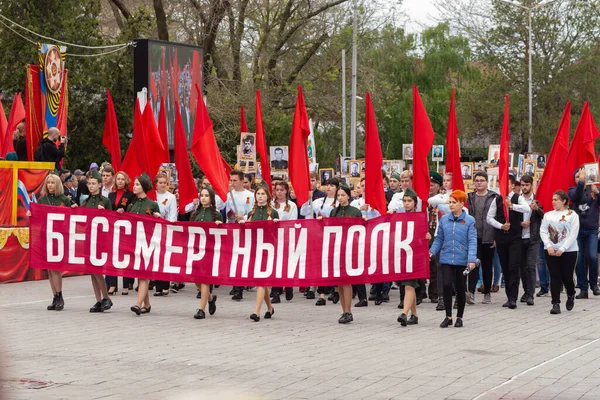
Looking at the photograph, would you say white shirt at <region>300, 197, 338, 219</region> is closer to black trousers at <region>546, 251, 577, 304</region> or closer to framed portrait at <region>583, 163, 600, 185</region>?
black trousers at <region>546, 251, 577, 304</region>

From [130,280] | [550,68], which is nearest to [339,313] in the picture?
[130,280]

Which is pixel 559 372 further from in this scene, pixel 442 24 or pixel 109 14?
pixel 442 24

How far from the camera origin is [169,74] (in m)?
25.9

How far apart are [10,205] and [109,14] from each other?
28010mm

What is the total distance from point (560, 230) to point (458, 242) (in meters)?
2.48

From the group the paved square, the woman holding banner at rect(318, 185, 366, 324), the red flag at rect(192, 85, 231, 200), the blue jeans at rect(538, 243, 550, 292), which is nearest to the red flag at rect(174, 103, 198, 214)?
the red flag at rect(192, 85, 231, 200)

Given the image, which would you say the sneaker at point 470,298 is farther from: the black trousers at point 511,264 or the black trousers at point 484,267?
the black trousers at point 511,264

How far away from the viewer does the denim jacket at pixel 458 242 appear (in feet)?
41.0

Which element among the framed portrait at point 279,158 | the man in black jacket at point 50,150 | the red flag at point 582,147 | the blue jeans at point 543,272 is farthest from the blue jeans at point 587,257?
the man in black jacket at point 50,150

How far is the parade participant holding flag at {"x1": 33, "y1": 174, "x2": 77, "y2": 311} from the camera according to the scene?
13.8 metres

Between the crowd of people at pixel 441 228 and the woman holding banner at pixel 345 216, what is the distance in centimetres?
1

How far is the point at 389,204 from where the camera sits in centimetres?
1558

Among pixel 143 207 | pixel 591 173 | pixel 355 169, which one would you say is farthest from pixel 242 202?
pixel 355 169

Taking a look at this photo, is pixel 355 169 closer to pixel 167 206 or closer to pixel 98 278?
pixel 167 206
